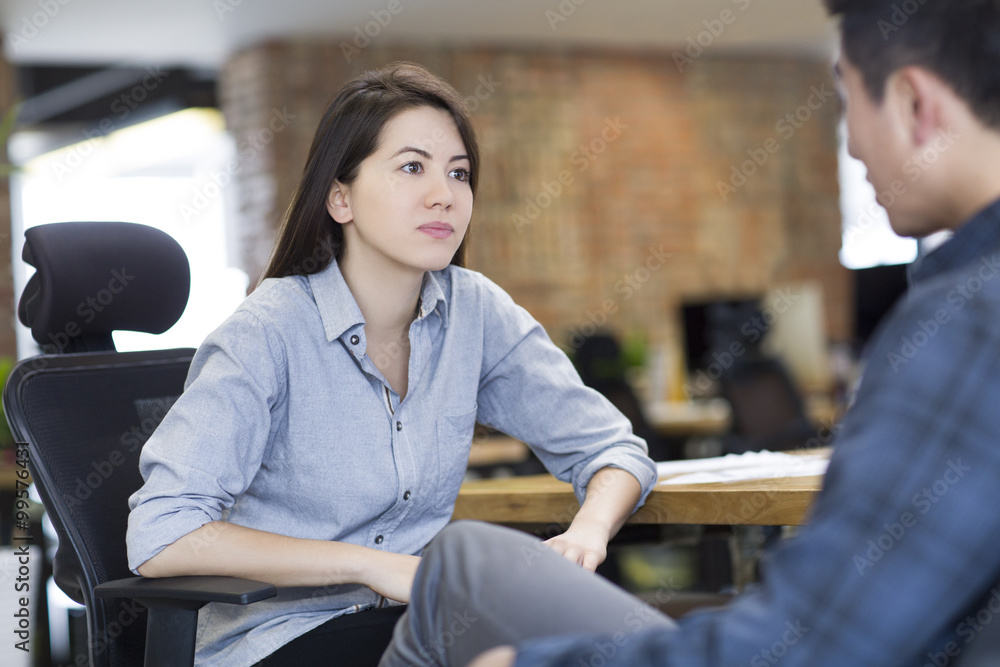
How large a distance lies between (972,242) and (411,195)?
98cm

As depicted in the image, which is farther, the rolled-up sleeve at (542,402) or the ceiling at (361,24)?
the ceiling at (361,24)

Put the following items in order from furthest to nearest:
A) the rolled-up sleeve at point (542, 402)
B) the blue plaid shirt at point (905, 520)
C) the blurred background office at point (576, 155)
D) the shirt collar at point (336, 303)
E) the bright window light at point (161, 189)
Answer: the bright window light at point (161, 189)
the blurred background office at point (576, 155)
the rolled-up sleeve at point (542, 402)
the shirt collar at point (336, 303)
the blue plaid shirt at point (905, 520)

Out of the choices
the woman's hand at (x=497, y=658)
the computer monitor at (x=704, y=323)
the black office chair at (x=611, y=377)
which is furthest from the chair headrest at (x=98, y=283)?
the computer monitor at (x=704, y=323)

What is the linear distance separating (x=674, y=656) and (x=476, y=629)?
0.95 feet

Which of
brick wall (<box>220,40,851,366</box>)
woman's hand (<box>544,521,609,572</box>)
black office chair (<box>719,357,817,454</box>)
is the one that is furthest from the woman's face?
brick wall (<box>220,40,851,366</box>)

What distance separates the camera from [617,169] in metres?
6.96

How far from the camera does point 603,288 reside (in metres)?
6.87

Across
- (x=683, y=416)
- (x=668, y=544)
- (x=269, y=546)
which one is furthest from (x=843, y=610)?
(x=683, y=416)

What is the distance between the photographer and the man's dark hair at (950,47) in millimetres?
851

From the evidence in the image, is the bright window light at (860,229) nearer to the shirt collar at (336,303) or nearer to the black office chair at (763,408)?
the black office chair at (763,408)

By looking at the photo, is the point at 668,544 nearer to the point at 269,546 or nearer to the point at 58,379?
the point at 269,546

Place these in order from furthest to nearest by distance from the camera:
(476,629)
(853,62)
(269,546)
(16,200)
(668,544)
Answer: (16,200), (668,544), (269,546), (476,629), (853,62)

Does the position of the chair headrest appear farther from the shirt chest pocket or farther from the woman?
Result: the shirt chest pocket

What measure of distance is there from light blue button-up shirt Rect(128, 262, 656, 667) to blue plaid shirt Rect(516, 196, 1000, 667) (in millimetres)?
863
